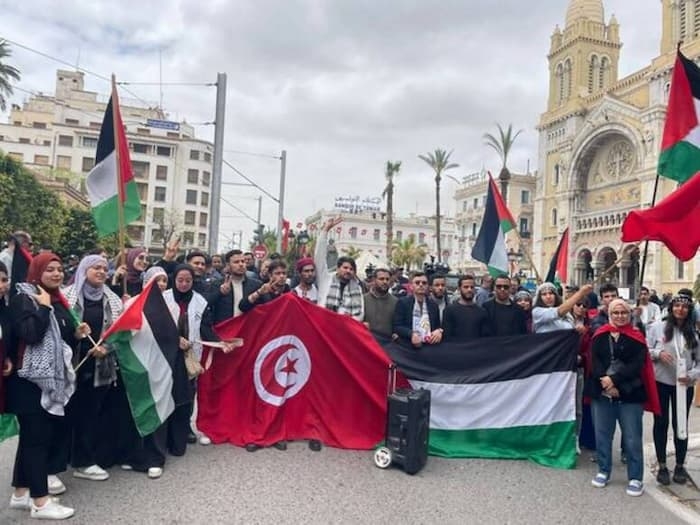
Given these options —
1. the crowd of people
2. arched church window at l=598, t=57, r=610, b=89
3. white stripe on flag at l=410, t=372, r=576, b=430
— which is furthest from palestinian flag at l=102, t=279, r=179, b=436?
arched church window at l=598, t=57, r=610, b=89

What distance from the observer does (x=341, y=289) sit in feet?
21.4

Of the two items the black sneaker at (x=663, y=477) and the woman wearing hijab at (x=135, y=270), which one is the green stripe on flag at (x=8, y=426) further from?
the black sneaker at (x=663, y=477)

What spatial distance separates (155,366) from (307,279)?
2231 millimetres

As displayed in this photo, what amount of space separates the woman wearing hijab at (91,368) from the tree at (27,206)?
22.8 meters

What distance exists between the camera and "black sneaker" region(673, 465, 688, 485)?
16.8 ft

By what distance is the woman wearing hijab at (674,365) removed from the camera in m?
5.10

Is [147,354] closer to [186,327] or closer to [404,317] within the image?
[186,327]

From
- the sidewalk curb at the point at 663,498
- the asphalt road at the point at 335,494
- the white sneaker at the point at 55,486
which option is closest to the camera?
the asphalt road at the point at 335,494

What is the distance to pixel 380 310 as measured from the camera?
619 centimetres

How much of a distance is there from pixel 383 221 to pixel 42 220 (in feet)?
226

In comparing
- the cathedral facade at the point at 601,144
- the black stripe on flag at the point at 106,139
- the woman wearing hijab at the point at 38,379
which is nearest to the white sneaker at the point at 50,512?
the woman wearing hijab at the point at 38,379

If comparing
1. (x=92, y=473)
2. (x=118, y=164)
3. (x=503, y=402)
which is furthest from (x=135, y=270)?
(x=503, y=402)

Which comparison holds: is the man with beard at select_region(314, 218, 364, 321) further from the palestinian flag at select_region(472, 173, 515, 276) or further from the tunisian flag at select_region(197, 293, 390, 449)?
the palestinian flag at select_region(472, 173, 515, 276)

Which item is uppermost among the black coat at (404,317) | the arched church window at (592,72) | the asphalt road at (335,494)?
the arched church window at (592,72)
